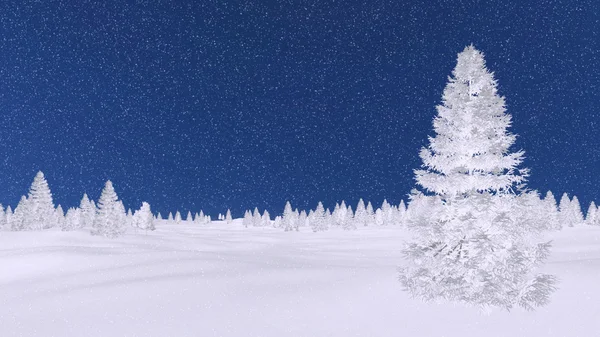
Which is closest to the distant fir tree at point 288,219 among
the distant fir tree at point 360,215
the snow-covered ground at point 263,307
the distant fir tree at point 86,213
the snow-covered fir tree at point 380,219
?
the distant fir tree at point 360,215

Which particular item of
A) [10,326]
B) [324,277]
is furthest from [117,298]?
[324,277]

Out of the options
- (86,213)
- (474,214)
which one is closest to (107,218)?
(86,213)

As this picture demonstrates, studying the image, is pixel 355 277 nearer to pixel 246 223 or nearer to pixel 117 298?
pixel 117 298

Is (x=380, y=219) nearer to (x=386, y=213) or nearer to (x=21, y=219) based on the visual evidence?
(x=386, y=213)

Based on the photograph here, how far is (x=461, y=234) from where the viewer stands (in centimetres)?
1528

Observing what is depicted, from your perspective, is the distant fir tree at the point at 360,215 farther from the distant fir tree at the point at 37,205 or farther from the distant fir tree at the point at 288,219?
the distant fir tree at the point at 37,205

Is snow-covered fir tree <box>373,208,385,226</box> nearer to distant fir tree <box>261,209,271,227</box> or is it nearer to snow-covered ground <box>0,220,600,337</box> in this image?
distant fir tree <box>261,209,271,227</box>

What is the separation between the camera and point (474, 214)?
15.3m

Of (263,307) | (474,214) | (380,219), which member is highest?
(380,219)

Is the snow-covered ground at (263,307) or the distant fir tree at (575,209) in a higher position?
the distant fir tree at (575,209)

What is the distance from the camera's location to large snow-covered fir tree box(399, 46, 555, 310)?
14758 mm

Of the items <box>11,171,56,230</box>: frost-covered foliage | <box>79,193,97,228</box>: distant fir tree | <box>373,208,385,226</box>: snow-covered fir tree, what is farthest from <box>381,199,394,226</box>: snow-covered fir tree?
<box>11,171,56,230</box>: frost-covered foliage

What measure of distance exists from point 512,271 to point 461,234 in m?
1.87

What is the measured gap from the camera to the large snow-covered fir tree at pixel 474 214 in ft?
48.4
